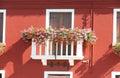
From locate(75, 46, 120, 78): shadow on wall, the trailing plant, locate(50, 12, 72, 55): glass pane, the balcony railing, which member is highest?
locate(50, 12, 72, 55): glass pane

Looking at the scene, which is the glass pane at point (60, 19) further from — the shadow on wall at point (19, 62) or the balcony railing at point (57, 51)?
the shadow on wall at point (19, 62)

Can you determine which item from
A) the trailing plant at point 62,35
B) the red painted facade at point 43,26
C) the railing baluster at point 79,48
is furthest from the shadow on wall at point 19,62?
the railing baluster at point 79,48

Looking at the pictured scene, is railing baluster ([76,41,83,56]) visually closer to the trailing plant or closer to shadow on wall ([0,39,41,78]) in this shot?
the trailing plant

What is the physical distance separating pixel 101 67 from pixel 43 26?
2.72 metres

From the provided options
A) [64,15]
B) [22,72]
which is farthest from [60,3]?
[22,72]

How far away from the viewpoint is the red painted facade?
19.1 meters

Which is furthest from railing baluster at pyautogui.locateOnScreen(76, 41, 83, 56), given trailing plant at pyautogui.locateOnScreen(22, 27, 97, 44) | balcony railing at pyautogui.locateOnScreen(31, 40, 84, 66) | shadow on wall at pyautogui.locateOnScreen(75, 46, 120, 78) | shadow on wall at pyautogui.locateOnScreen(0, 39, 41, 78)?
shadow on wall at pyautogui.locateOnScreen(0, 39, 41, 78)

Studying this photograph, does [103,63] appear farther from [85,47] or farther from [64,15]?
[64,15]

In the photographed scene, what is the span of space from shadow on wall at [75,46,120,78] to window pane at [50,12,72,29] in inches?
69.1

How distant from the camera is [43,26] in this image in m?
19.4

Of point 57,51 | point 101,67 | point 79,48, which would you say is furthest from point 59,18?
point 101,67

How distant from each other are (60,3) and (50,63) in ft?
7.69

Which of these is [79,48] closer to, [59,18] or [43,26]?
[59,18]

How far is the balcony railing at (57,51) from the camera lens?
18.6m
